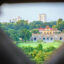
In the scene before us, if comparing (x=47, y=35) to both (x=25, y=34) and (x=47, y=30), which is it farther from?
(x=25, y=34)

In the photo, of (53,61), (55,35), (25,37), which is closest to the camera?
(53,61)

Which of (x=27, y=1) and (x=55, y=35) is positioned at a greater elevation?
(x=27, y=1)

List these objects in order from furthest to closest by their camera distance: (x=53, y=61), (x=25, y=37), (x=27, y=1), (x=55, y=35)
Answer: (x=55, y=35), (x=25, y=37), (x=27, y=1), (x=53, y=61)

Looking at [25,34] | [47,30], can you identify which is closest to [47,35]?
[47,30]

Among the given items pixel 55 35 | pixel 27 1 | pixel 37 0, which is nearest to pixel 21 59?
pixel 27 1

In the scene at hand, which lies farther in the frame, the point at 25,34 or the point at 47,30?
the point at 47,30

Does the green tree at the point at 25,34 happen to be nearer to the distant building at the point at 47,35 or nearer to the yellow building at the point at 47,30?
the distant building at the point at 47,35

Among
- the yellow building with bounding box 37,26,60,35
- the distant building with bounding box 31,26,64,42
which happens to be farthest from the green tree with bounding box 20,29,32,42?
the yellow building with bounding box 37,26,60,35

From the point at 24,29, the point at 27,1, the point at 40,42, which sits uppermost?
the point at 27,1

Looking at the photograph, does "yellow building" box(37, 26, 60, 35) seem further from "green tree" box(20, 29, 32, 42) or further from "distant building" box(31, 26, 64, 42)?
"green tree" box(20, 29, 32, 42)

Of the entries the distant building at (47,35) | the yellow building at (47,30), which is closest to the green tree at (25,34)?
the distant building at (47,35)

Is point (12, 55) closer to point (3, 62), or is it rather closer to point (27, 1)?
point (3, 62)
